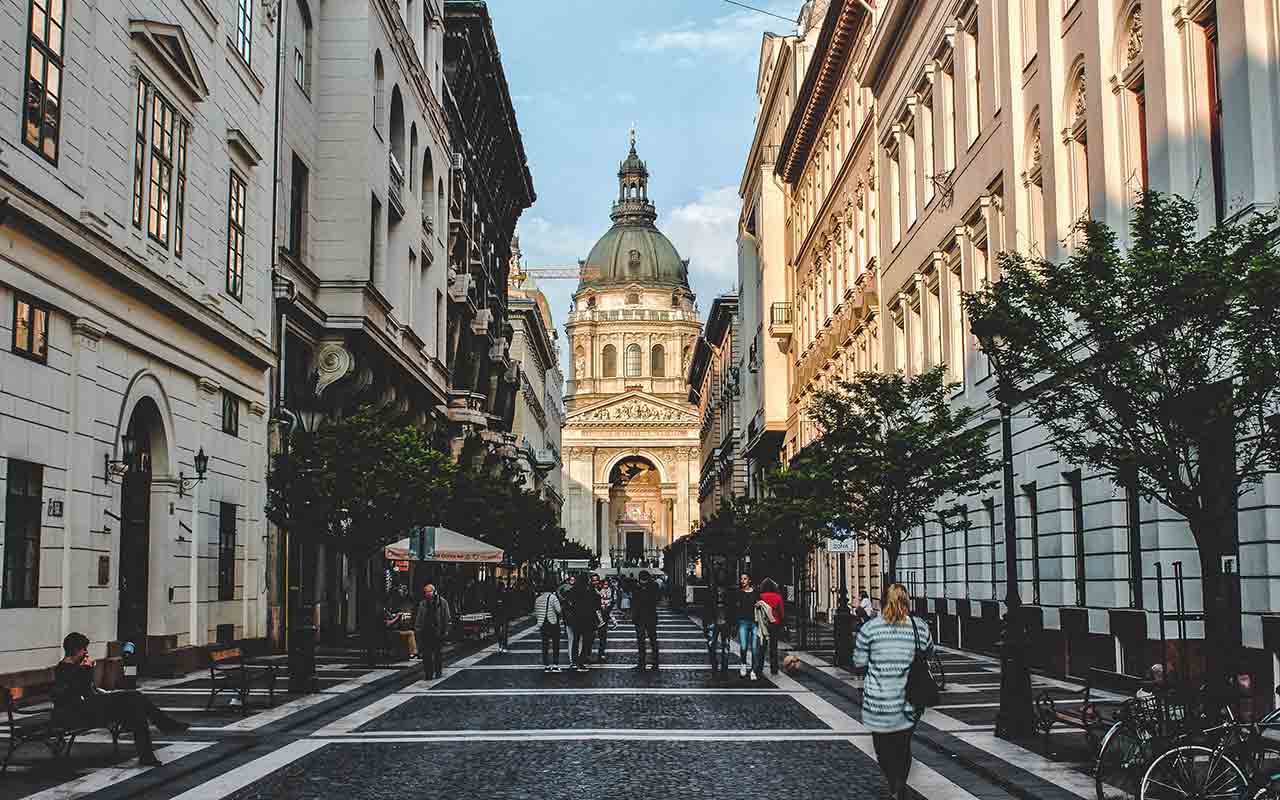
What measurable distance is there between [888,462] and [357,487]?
9056 millimetres

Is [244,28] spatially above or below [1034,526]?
above

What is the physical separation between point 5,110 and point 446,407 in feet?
111

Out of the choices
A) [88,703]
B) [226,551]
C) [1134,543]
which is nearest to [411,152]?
[226,551]

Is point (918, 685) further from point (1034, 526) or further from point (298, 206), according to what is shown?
point (298, 206)

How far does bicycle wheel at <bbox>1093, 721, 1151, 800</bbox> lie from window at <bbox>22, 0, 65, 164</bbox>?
14026 mm

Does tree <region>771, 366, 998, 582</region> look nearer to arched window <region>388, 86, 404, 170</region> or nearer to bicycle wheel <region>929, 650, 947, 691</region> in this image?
bicycle wheel <region>929, 650, 947, 691</region>

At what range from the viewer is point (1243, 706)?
50.0 feet

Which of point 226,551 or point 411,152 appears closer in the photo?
point 226,551

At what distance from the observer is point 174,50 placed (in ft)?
77.5

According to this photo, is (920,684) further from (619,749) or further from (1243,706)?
(1243,706)

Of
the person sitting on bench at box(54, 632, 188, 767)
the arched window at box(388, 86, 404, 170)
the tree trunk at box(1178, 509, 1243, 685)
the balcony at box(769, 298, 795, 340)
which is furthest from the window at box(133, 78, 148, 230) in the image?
the balcony at box(769, 298, 795, 340)

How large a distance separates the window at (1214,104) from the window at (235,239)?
17.0m

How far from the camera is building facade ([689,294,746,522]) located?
288 feet

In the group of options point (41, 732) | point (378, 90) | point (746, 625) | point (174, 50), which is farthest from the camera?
point (378, 90)
